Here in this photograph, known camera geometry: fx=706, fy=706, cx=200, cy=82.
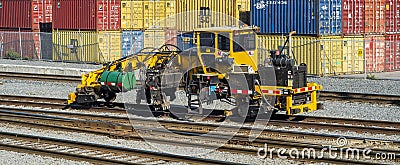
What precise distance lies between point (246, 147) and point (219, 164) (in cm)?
229

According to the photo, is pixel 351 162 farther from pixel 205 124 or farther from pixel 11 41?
pixel 11 41

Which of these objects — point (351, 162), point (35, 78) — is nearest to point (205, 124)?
point (351, 162)

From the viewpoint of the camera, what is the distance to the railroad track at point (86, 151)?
13422 millimetres

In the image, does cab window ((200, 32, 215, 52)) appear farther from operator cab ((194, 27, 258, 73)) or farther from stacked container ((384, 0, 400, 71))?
stacked container ((384, 0, 400, 71))

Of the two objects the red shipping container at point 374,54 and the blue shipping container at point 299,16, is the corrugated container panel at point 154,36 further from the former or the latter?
the red shipping container at point 374,54

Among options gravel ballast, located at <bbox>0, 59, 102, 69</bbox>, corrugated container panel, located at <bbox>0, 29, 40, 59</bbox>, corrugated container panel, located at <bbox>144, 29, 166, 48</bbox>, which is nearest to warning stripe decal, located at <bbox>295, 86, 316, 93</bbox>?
gravel ballast, located at <bbox>0, 59, 102, 69</bbox>

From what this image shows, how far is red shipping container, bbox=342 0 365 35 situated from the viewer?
105 feet

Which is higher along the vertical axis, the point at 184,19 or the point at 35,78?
the point at 184,19

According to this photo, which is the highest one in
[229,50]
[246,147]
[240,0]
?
[240,0]

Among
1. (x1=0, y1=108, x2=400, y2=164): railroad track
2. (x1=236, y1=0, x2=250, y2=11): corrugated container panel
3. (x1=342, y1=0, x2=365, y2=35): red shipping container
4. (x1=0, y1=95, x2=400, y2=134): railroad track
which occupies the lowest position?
(x1=0, y1=108, x2=400, y2=164): railroad track

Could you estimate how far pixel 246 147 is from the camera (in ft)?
48.6

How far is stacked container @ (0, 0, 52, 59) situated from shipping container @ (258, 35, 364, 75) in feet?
51.0

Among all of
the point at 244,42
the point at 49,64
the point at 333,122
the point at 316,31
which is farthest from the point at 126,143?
the point at 49,64

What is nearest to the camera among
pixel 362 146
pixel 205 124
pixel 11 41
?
pixel 362 146
